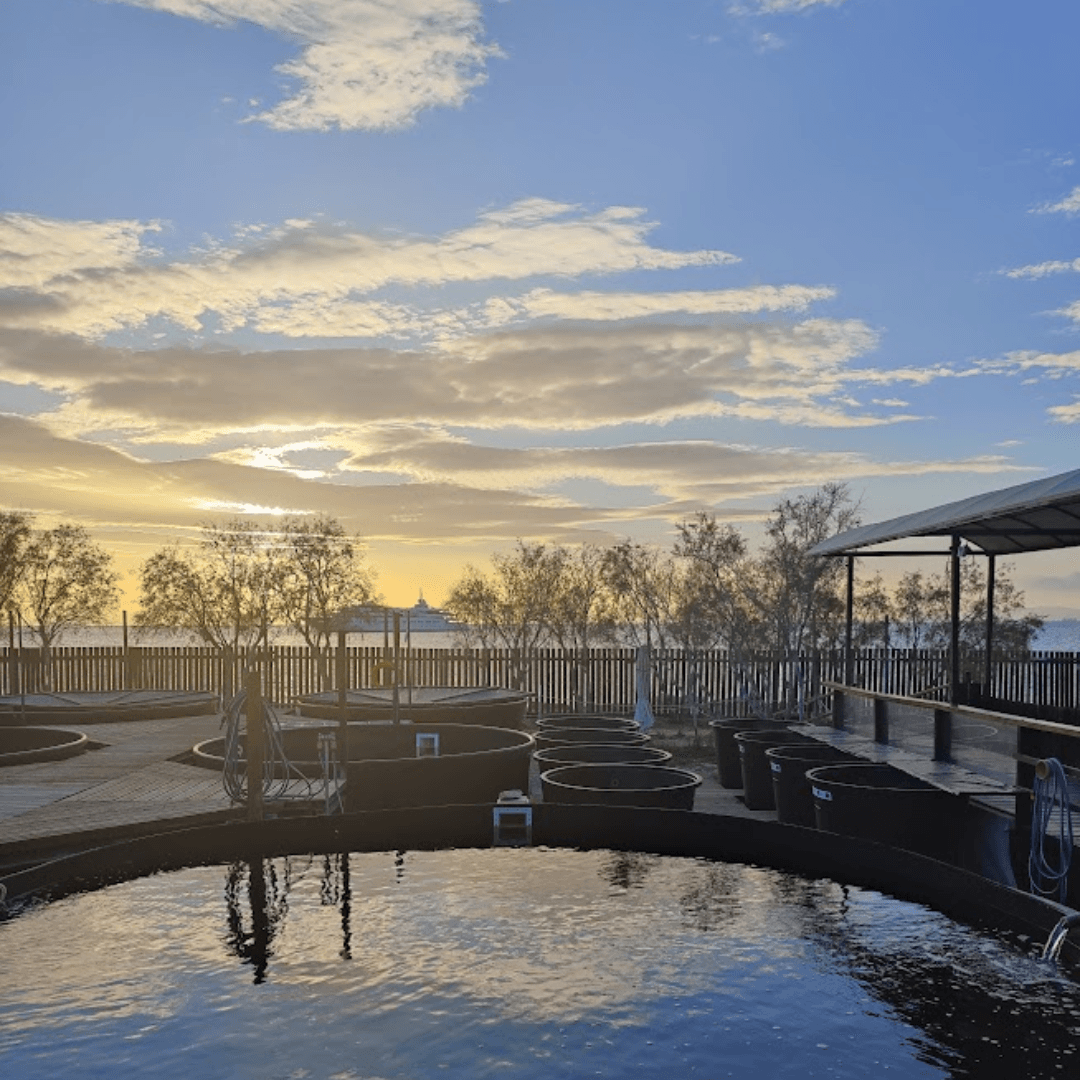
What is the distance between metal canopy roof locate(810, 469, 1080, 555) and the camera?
873 centimetres

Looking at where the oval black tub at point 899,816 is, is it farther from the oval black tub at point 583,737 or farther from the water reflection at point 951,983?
the oval black tub at point 583,737

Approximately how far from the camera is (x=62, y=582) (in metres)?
34.1

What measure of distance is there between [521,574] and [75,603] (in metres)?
14.2

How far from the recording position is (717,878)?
10.0m

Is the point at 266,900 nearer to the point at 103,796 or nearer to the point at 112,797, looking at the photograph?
the point at 112,797

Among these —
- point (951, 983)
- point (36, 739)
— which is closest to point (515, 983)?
point (951, 983)

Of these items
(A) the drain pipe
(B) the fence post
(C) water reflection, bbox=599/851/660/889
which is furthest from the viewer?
(B) the fence post

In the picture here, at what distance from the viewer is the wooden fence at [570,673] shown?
81.1 ft

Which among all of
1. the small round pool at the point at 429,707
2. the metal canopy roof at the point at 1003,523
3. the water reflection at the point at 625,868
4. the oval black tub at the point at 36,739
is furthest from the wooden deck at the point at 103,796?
the metal canopy roof at the point at 1003,523

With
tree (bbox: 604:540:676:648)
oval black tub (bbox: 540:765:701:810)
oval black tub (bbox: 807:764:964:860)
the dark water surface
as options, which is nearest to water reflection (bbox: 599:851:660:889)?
the dark water surface

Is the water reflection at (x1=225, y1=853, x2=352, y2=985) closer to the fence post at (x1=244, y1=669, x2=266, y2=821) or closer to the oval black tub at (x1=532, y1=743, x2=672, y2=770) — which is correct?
the fence post at (x1=244, y1=669, x2=266, y2=821)

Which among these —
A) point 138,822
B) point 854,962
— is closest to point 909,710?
point 854,962

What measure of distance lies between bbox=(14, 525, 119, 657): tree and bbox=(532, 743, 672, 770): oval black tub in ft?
79.7

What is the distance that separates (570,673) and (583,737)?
988cm
